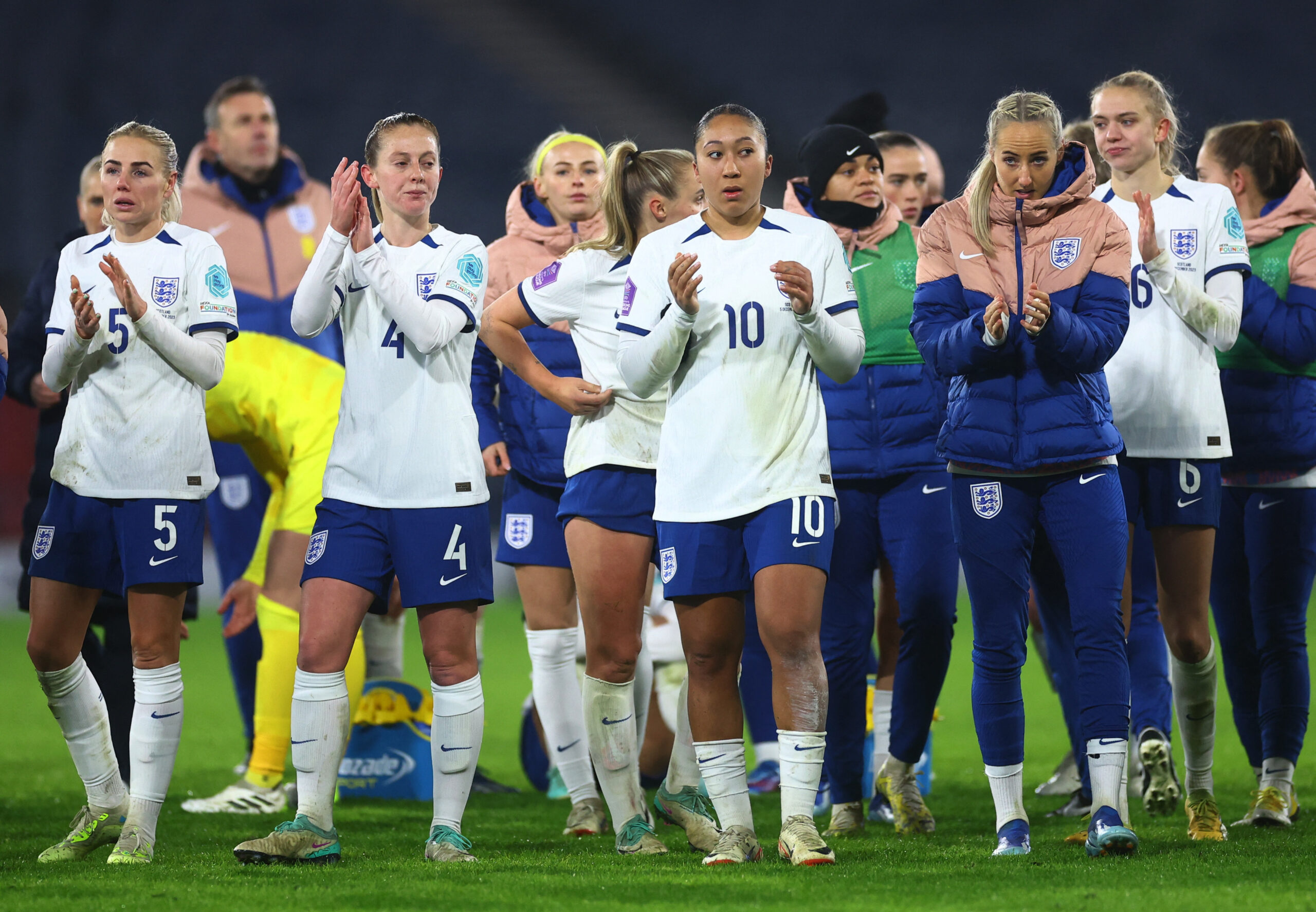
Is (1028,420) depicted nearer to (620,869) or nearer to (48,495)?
(620,869)

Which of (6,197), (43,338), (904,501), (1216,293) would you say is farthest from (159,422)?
(6,197)

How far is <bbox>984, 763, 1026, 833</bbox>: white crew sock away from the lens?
4.00m

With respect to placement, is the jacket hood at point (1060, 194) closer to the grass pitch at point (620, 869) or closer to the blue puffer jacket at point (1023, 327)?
the blue puffer jacket at point (1023, 327)

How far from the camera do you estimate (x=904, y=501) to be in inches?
182

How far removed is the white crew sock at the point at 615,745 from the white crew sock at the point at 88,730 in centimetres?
138

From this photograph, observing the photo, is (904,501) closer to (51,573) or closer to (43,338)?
(51,573)

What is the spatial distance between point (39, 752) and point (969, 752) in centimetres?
411

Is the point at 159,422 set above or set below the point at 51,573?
above

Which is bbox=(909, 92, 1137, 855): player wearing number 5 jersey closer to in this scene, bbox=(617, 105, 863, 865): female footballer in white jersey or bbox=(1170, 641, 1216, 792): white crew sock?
bbox=(617, 105, 863, 865): female footballer in white jersey

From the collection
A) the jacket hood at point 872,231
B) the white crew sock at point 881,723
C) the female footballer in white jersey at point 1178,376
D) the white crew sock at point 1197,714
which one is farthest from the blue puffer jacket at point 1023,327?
the white crew sock at point 881,723

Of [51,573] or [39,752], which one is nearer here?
[51,573]

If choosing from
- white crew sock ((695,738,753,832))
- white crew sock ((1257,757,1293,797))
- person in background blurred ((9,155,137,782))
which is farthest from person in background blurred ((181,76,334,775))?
white crew sock ((1257,757,1293,797))

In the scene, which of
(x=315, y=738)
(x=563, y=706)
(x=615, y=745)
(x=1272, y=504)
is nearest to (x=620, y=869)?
(x=615, y=745)

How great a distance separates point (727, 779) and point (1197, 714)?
1.61 m
